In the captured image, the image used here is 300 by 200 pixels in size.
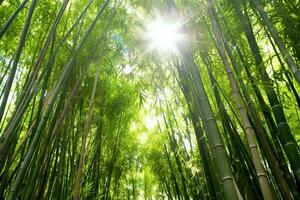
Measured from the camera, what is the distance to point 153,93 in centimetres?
396

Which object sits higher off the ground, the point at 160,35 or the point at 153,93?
the point at 153,93

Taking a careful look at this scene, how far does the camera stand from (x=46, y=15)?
305 centimetres

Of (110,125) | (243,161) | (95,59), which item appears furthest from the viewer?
(110,125)

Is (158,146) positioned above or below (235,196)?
above

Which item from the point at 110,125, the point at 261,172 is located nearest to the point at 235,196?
the point at 261,172

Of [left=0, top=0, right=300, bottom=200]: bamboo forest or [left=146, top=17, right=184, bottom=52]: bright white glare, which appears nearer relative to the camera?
[left=0, top=0, right=300, bottom=200]: bamboo forest

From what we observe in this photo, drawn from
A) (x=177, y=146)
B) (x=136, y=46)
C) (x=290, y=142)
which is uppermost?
(x=136, y=46)

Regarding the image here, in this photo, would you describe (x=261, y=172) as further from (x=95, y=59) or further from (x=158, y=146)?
(x=158, y=146)

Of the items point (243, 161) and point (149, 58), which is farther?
point (149, 58)

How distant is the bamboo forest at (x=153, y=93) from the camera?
1646mm

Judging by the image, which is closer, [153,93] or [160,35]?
[160,35]

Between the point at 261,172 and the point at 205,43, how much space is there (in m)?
1.66

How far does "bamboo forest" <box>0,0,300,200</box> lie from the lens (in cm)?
165

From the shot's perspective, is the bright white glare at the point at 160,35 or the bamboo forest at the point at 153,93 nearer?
the bamboo forest at the point at 153,93
